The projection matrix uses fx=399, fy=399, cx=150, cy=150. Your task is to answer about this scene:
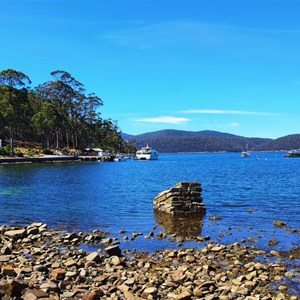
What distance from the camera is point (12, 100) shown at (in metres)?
117

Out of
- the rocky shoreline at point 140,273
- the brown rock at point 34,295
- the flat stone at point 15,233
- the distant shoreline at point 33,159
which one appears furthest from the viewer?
the distant shoreline at point 33,159

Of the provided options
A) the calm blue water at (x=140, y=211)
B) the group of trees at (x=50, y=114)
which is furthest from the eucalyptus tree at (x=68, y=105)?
the calm blue water at (x=140, y=211)

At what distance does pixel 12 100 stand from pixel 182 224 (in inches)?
4027

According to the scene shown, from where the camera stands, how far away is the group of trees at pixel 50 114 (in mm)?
119175

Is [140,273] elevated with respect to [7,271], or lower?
lower

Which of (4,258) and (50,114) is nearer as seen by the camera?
(4,258)

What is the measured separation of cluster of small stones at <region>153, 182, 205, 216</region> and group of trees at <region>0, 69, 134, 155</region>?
91151 millimetres

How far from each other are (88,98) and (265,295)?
160 metres

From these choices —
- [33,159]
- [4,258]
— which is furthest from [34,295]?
[33,159]

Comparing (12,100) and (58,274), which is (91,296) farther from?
(12,100)

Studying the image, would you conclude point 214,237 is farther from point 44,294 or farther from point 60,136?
point 60,136

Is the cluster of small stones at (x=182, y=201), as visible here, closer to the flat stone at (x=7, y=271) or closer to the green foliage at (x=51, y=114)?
the flat stone at (x=7, y=271)

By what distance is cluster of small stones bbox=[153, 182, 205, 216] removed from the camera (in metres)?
29.8

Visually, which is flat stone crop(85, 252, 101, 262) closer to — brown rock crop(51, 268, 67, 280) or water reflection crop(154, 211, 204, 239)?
brown rock crop(51, 268, 67, 280)
